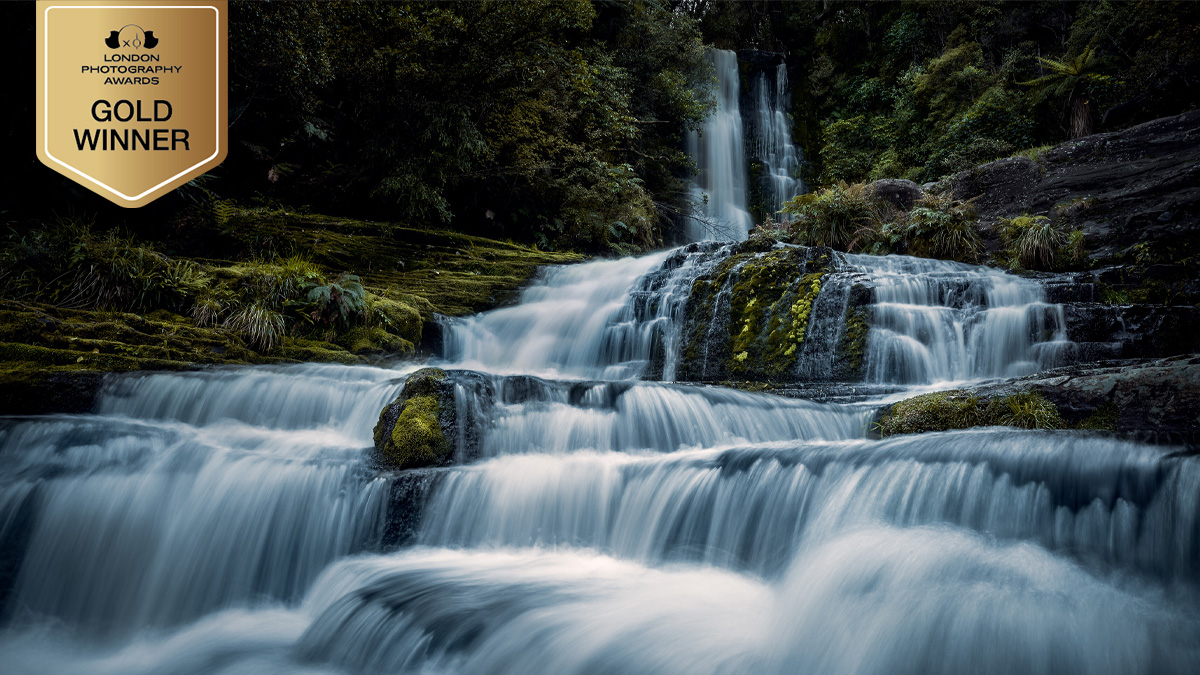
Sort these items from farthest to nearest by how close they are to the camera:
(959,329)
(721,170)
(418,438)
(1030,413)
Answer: (721,170), (959,329), (418,438), (1030,413)

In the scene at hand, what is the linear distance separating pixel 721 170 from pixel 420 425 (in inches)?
716

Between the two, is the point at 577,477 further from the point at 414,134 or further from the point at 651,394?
the point at 414,134

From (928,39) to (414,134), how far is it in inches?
722

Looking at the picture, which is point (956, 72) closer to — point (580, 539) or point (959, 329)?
point (959, 329)

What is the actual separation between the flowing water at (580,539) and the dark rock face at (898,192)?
655cm

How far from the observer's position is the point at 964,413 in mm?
4402

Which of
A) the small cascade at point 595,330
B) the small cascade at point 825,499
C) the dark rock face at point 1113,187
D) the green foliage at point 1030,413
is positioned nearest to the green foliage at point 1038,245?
the dark rock face at point 1113,187

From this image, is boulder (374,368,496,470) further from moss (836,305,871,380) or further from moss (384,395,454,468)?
moss (836,305,871,380)

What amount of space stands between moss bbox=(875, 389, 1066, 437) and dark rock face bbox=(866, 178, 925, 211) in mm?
8469

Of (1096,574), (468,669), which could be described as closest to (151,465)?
(468,669)

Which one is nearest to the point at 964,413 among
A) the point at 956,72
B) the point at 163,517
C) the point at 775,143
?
the point at 163,517

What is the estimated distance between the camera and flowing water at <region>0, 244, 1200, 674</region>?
2609 mm

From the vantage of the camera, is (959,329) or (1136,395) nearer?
(1136,395)

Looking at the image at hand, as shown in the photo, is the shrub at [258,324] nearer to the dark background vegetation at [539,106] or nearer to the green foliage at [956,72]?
the dark background vegetation at [539,106]
